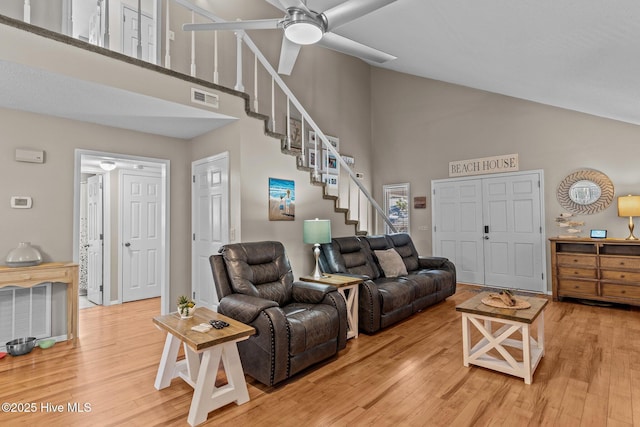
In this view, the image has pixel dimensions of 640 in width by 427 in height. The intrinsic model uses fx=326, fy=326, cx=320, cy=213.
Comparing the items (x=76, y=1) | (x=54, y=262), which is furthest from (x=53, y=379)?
(x=76, y=1)

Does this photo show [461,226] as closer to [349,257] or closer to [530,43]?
[349,257]

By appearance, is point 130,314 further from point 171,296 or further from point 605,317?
point 605,317

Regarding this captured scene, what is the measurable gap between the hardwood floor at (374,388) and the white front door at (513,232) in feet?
6.20

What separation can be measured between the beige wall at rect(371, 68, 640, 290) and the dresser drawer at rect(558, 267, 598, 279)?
0.68 m

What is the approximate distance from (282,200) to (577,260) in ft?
13.9

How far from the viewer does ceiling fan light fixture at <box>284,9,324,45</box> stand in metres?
2.32

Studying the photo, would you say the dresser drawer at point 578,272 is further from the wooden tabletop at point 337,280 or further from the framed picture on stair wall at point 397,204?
the wooden tabletop at point 337,280

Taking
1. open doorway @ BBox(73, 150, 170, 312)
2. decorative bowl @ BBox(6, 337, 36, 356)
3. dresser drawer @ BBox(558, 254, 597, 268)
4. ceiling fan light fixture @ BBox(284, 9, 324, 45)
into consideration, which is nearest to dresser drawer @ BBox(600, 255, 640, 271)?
dresser drawer @ BBox(558, 254, 597, 268)

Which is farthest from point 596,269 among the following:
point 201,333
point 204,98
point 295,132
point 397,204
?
point 204,98

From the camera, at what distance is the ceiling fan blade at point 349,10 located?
89.3 inches

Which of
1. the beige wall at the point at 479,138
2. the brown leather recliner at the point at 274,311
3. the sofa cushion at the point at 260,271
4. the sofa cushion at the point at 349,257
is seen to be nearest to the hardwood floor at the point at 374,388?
the brown leather recliner at the point at 274,311

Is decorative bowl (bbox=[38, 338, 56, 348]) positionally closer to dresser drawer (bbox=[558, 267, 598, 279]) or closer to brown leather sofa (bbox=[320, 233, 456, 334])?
brown leather sofa (bbox=[320, 233, 456, 334])

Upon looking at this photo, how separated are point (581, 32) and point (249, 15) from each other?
15.4 feet

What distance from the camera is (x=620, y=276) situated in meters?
4.30
